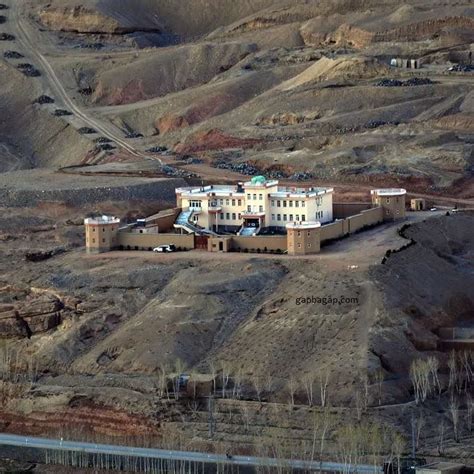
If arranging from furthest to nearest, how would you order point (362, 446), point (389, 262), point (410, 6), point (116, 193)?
1. point (410, 6)
2. point (116, 193)
3. point (389, 262)
4. point (362, 446)

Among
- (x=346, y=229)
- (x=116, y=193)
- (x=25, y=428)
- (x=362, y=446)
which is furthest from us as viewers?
(x=116, y=193)

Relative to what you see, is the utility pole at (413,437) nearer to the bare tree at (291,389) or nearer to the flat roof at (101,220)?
the bare tree at (291,389)

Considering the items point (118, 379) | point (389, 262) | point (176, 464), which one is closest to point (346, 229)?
point (389, 262)

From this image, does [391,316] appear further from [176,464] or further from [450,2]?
[450,2]

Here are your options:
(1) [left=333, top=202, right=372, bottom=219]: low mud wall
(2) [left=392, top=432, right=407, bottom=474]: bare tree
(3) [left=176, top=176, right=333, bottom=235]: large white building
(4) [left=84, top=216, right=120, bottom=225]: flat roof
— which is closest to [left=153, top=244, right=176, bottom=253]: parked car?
(4) [left=84, top=216, right=120, bottom=225]: flat roof

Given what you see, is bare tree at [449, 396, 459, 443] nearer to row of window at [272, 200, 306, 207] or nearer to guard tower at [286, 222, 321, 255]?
guard tower at [286, 222, 321, 255]

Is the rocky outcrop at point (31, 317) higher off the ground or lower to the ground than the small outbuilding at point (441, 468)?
higher

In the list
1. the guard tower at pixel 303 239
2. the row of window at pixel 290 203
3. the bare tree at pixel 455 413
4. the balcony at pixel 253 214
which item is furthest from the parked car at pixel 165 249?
the bare tree at pixel 455 413
